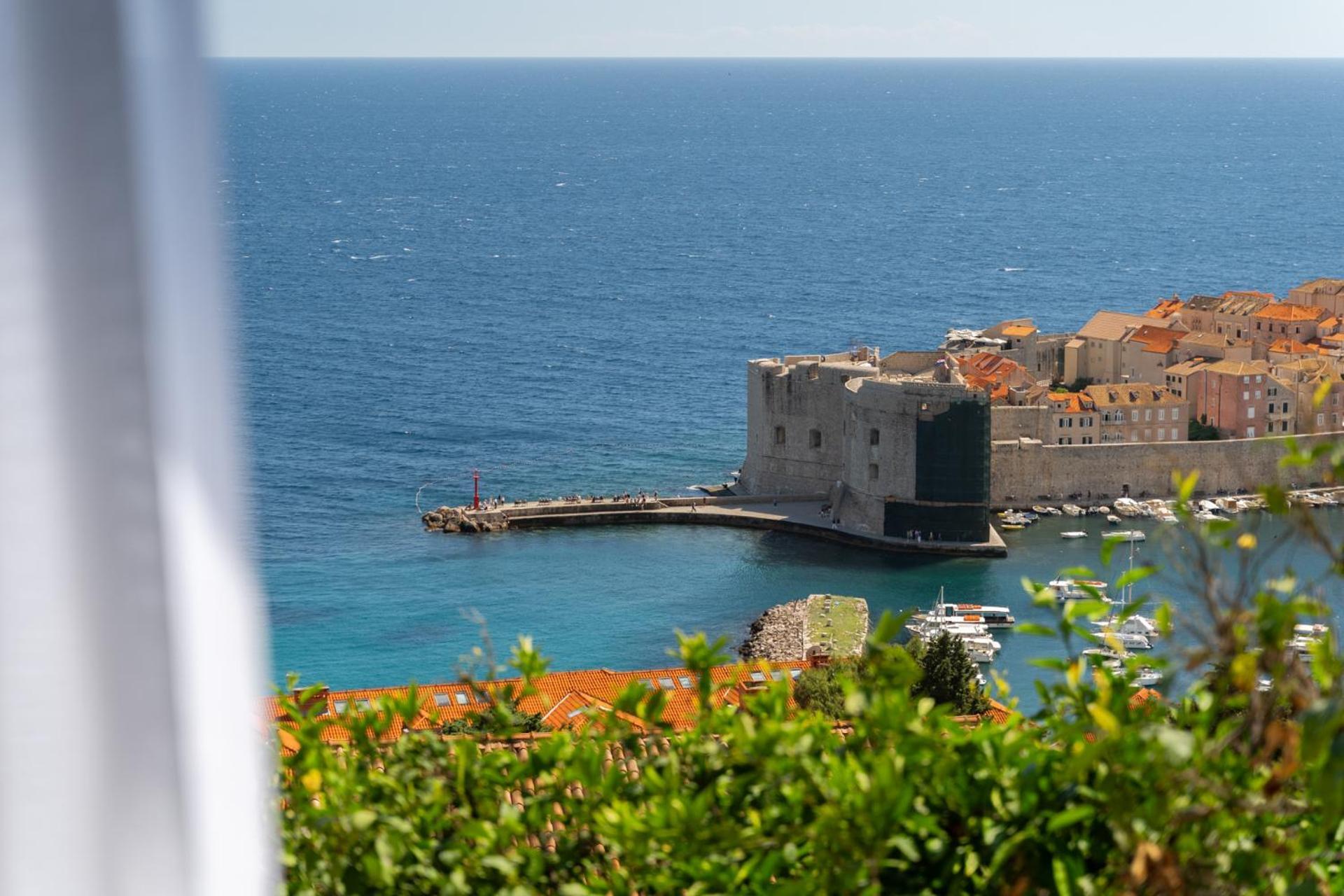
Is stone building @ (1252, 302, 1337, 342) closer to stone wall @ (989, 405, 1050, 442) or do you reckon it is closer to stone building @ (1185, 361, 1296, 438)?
stone building @ (1185, 361, 1296, 438)

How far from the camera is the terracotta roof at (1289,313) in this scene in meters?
35.6

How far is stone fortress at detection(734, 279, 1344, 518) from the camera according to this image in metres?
28.2

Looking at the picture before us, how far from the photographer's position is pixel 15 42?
153 centimetres

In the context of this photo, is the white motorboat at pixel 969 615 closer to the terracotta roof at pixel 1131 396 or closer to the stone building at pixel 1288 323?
the terracotta roof at pixel 1131 396

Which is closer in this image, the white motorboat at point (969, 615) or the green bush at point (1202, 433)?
the white motorboat at point (969, 615)

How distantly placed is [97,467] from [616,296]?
177 ft

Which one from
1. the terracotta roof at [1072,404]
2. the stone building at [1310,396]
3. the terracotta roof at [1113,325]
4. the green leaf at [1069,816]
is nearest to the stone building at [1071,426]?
the terracotta roof at [1072,404]

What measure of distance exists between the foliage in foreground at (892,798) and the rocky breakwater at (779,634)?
18539mm

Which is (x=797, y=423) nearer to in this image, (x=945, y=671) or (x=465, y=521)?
(x=465, y=521)

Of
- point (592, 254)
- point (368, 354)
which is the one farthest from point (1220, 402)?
point (592, 254)

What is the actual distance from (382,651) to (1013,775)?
20925 millimetres

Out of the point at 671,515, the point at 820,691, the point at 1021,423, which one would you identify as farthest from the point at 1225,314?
the point at 820,691

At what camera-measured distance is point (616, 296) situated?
55219 mm

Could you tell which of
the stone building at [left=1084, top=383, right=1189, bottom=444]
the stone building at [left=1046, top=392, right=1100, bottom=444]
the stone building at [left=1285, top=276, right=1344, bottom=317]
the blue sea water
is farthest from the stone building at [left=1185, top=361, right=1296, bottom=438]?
the stone building at [left=1285, top=276, right=1344, bottom=317]
